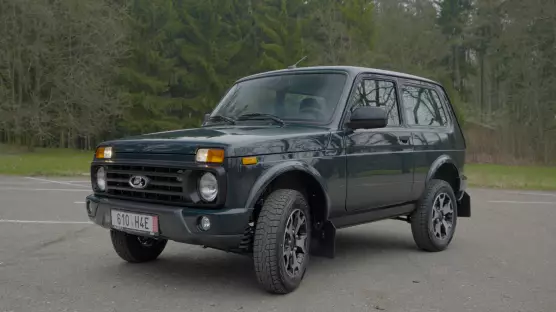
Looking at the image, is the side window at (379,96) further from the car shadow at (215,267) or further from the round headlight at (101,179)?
the round headlight at (101,179)

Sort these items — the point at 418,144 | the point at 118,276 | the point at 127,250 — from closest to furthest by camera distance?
the point at 118,276 → the point at 127,250 → the point at 418,144

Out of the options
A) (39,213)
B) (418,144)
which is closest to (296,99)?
(418,144)

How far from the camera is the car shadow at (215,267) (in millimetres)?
4836

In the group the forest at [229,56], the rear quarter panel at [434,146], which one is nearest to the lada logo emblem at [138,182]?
the rear quarter panel at [434,146]

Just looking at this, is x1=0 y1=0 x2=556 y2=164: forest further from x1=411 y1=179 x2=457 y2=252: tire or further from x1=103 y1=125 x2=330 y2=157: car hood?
x1=103 y1=125 x2=330 y2=157: car hood

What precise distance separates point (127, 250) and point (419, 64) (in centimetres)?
3945

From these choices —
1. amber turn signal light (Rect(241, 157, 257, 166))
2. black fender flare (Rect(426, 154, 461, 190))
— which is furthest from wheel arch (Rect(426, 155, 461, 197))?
amber turn signal light (Rect(241, 157, 257, 166))

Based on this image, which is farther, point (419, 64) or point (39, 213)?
point (419, 64)

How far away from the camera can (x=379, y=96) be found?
19.4 ft

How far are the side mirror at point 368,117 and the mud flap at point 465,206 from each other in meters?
2.58

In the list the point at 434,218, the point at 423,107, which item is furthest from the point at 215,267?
the point at 423,107

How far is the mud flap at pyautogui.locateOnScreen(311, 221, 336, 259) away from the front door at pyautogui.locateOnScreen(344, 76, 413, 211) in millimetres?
409

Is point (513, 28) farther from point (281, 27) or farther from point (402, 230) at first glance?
point (402, 230)

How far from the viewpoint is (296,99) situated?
550 centimetres
